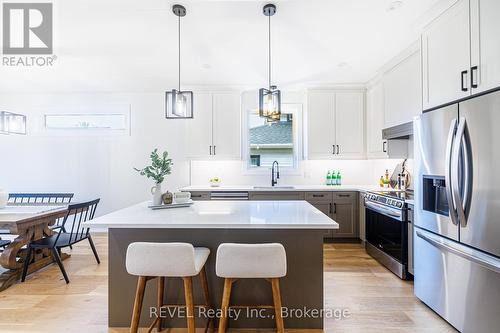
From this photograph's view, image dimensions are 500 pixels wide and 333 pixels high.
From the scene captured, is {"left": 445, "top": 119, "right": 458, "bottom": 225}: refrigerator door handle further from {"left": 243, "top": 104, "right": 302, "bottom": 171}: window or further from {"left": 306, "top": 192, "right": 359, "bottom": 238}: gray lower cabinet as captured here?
{"left": 243, "top": 104, "right": 302, "bottom": 171}: window

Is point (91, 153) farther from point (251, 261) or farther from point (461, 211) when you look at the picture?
point (461, 211)

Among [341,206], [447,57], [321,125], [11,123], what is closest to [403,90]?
[447,57]

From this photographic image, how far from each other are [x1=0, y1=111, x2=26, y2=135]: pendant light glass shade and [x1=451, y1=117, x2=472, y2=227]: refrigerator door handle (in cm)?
497

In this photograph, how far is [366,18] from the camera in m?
2.56

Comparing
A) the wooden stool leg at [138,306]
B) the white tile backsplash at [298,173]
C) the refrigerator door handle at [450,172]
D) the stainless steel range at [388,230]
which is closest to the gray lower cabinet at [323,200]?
the stainless steel range at [388,230]

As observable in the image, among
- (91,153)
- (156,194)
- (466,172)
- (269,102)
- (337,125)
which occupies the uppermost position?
(337,125)

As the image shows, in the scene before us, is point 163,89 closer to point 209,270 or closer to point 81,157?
point 81,157

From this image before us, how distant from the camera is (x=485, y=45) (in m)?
1.81

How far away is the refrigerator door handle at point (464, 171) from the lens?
72.6 inches

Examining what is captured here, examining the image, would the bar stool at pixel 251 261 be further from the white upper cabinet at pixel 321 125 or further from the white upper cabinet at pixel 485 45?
the white upper cabinet at pixel 321 125

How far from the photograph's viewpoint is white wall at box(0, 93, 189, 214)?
4859 mm

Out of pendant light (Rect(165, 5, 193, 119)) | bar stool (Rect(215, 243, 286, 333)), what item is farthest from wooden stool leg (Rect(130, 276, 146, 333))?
pendant light (Rect(165, 5, 193, 119))

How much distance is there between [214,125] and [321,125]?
1.84 meters

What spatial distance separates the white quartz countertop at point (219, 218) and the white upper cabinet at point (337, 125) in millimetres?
2361
